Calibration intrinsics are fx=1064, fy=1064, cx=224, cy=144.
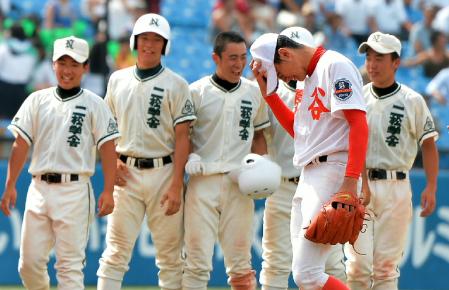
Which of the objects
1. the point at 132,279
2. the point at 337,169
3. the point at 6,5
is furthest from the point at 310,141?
the point at 6,5

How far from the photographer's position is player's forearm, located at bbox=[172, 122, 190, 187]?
825 cm

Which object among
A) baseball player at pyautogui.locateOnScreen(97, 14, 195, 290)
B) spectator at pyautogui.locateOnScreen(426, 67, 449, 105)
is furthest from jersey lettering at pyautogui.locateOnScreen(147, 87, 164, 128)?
spectator at pyautogui.locateOnScreen(426, 67, 449, 105)

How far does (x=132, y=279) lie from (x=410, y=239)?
9.51ft

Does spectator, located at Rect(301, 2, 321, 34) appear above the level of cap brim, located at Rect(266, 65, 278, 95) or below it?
above

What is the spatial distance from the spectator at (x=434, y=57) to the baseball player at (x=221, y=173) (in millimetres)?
7758

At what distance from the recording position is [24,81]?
13.8 metres

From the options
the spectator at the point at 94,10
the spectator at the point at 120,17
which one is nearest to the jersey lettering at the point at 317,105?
the spectator at the point at 94,10

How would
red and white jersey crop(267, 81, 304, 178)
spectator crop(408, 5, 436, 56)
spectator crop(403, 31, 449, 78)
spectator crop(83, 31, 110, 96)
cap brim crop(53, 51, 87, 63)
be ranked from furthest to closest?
spectator crop(408, 5, 436, 56)
spectator crop(403, 31, 449, 78)
spectator crop(83, 31, 110, 96)
red and white jersey crop(267, 81, 304, 178)
cap brim crop(53, 51, 87, 63)

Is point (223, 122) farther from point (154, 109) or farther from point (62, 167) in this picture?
point (62, 167)

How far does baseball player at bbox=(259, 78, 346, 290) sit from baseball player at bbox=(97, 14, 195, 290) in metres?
0.80

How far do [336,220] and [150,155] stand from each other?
7.50ft

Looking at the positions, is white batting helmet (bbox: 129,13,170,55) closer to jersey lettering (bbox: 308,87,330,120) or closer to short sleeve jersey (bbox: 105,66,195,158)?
short sleeve jersey (bbox: 105,66,195,158)

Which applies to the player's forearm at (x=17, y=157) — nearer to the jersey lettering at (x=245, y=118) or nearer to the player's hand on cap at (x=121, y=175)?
the player's hand on cap at (x=121, y=175)

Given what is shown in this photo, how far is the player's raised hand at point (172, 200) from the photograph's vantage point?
8211 mm
